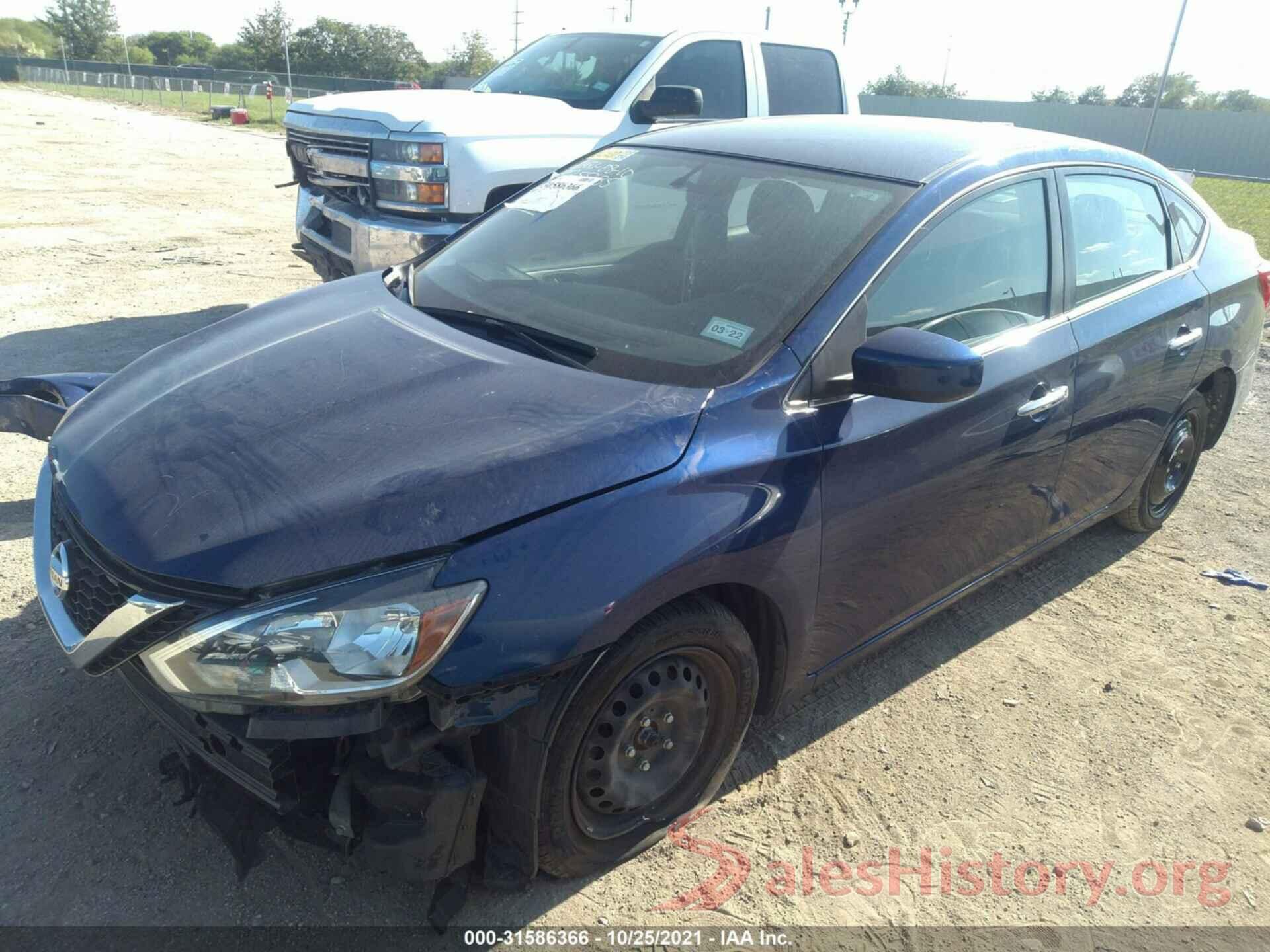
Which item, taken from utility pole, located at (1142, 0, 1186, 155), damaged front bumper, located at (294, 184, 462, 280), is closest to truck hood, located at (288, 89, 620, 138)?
damaged front bumper, located at (294, 184, 462, 280)

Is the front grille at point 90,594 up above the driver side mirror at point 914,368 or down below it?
below

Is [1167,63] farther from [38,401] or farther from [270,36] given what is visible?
[270,36]

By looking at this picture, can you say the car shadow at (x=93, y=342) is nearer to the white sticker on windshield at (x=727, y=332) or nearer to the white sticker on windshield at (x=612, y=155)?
the white sticker on windshield at (x=612, y=155)

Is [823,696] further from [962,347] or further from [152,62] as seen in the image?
[152,62]

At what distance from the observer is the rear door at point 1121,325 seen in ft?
11.1

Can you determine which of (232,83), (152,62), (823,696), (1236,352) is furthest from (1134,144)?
(152,62)

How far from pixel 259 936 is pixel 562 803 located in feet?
2.54

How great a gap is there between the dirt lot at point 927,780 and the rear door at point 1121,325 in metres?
0.61

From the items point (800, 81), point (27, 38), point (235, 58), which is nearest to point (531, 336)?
point (800, 81)

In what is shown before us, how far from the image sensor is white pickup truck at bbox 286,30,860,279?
224 inches

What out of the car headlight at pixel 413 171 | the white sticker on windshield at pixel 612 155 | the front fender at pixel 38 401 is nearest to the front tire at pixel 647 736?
the white sticker on windshield at pixel 612 155

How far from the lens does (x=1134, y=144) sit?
36375 millimetres

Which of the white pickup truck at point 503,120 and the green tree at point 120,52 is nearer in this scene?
the white pickup truck at point 503,120

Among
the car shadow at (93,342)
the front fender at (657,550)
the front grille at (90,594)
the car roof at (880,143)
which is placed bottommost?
the car shadow at (93,342)
